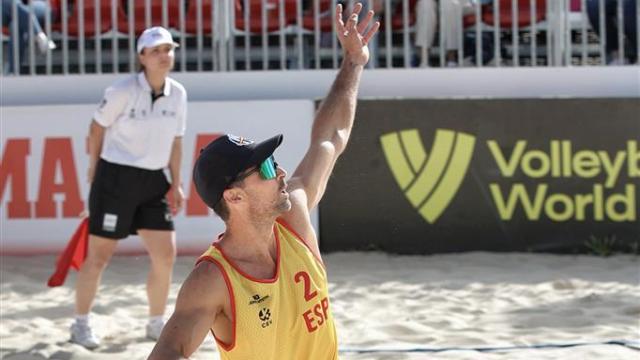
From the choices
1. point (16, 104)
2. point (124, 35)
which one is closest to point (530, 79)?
point (124, 35)

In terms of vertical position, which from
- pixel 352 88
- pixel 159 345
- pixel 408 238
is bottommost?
pixel 408 238

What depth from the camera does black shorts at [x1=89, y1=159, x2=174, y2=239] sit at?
6039 mm

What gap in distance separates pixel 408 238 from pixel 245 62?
2.19m

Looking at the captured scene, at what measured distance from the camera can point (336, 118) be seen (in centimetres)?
388

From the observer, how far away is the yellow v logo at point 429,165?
8.71 meters

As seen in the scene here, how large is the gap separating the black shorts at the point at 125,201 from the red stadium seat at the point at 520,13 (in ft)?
14.3

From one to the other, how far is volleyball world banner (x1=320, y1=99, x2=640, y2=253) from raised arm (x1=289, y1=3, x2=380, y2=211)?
472cm

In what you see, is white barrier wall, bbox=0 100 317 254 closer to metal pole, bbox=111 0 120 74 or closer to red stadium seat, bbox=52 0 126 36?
metal pole, bbox=111 0 120 74

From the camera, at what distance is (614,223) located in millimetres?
8695

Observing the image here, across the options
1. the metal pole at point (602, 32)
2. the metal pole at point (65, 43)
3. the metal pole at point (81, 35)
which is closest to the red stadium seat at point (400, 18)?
the metal pole at point (602, 32)

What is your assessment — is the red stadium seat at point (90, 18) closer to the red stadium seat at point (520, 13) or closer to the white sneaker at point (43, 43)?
the white sneaker at point (43, 43)

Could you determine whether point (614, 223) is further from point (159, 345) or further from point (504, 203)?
point (159, 345)

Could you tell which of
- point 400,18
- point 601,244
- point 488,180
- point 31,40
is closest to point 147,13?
point 31,40

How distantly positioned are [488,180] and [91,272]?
12.3ft
